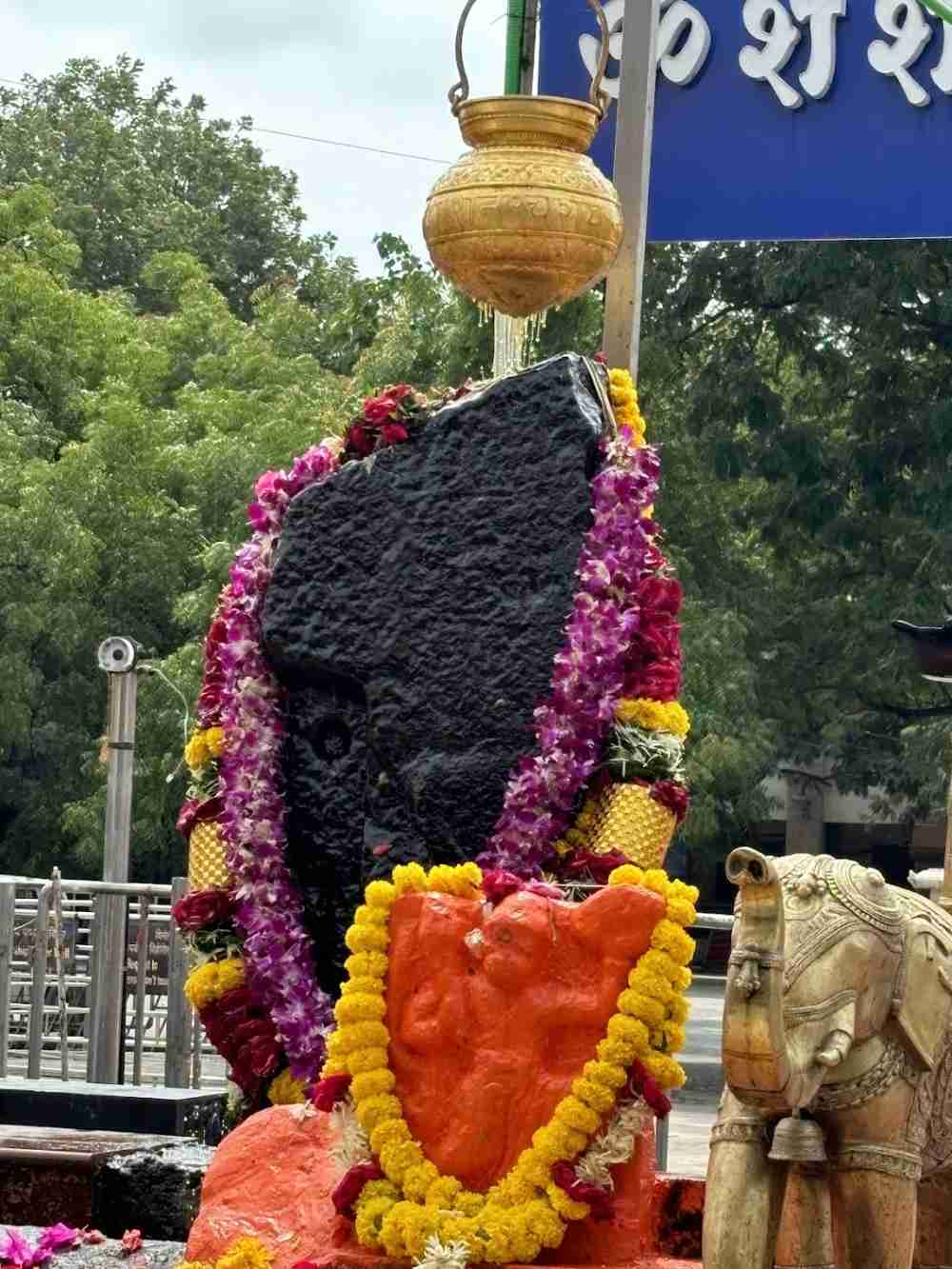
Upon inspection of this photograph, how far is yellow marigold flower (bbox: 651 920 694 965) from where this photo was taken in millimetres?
4852

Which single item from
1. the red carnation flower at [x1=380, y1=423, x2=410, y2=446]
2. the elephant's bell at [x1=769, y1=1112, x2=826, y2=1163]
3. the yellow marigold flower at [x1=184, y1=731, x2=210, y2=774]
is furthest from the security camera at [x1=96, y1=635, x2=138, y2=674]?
the elephant's bell at [x1=769, y1=1112, x2=826, y2=1163]

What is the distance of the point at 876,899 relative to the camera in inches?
183

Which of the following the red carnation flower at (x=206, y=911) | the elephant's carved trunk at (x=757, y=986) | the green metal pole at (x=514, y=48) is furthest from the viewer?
the green metal pole at (x=514, y=48)

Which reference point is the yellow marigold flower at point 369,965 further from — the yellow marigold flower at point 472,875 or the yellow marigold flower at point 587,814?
the yellow marigold flower at point 587,814

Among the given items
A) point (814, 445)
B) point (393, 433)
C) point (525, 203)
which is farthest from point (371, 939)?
point (814, 445)

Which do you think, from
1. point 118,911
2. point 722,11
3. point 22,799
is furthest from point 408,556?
point 22,799

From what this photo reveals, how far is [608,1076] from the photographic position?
4.84 metres

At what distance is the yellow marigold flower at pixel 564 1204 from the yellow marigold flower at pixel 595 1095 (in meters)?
0.16

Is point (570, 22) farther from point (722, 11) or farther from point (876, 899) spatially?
point (876, 899)

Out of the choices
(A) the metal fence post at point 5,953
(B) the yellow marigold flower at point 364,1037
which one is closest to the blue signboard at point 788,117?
(B) the yellow marigold flower at point 364,1037

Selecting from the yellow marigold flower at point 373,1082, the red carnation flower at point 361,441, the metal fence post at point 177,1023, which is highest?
the red carnation flower at point 361,441

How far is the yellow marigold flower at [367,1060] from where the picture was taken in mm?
4969

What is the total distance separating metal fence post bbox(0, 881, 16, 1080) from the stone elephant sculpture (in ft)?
19.4

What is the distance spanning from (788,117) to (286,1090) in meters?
3.72
